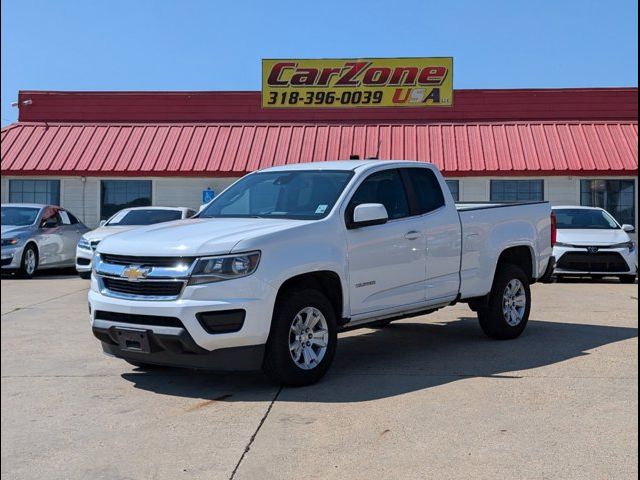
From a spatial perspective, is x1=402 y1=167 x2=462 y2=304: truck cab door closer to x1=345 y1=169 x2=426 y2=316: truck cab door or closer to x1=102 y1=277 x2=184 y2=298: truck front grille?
x1=345 y1=169 x2=426 y2=316: truck cab door

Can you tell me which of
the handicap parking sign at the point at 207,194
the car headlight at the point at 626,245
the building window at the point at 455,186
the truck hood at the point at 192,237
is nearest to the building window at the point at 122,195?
the handicap parking sign at the point at 207,194

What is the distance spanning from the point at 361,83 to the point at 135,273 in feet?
61.5

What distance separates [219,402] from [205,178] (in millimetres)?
16551

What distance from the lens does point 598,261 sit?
1463cm

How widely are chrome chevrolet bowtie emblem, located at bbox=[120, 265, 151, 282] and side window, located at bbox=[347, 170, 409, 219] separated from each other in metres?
2.03

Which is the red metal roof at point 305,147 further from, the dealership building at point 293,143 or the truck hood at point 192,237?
the truck hood at point 192,237

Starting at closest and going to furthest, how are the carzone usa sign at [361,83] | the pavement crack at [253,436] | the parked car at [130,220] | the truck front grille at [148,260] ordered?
the pavement crack at [253,436] < the truck front grille at [148,260] < the parked car at [130,220] < the carzone usa sign at [361,83]

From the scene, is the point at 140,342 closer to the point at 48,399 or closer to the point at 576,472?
the point at 48,399

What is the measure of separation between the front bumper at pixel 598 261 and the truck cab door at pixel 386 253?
325 inches

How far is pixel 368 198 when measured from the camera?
7.03 m

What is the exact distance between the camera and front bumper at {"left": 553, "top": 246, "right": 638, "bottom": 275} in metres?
14.6

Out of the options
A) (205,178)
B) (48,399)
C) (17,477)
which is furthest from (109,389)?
(205,178)

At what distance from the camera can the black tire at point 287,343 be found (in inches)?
231

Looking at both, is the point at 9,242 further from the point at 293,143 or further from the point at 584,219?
the point at 584,219
